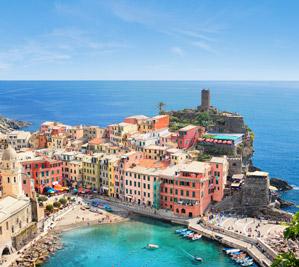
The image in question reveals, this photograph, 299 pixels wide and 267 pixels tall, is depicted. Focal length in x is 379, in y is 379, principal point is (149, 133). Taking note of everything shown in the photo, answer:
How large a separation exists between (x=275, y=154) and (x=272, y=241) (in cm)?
8071

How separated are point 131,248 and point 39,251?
1513cm

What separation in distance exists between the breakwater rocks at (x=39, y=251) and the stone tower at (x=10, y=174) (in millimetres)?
9355

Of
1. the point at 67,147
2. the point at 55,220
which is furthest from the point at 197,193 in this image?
the point at 67,147

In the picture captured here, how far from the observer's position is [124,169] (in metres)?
82.6

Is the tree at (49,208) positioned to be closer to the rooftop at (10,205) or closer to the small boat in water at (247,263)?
the rooftop at (10,205)

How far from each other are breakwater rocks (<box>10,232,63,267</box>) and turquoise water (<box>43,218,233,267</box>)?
1.26m

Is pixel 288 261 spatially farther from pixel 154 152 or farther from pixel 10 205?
pixel 154 152

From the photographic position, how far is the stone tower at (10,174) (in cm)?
6669

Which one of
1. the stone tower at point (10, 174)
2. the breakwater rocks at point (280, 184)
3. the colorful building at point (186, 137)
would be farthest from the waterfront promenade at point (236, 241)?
the breakwater rocks at point (280, 184)

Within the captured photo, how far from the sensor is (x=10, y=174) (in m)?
66.7

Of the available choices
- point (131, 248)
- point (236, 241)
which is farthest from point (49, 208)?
point (236, 241)

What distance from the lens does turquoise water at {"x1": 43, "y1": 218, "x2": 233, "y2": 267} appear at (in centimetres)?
6000

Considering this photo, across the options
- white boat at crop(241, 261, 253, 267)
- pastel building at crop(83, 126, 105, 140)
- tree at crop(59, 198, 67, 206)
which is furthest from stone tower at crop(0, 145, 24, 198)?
pastel building at crop(83, 126, 105, 140)

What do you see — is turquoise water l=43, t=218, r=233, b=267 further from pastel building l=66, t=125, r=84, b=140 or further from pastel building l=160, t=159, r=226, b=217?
pastel building l=66, t=125, r=84, b=140
